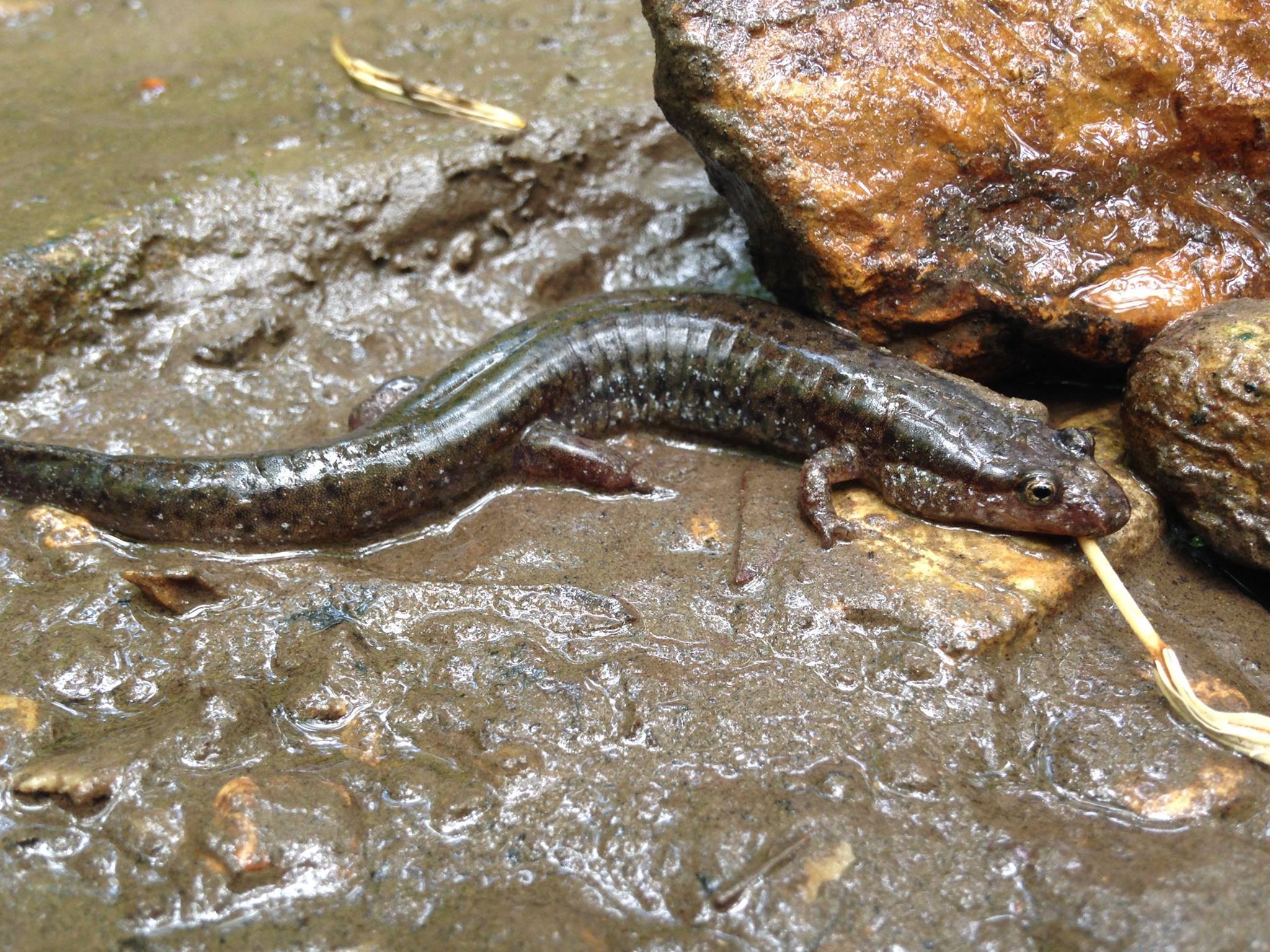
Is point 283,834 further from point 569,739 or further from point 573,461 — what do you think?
point 573,461

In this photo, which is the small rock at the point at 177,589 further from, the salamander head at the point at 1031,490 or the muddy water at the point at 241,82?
the salamander head at the point at 1031,490

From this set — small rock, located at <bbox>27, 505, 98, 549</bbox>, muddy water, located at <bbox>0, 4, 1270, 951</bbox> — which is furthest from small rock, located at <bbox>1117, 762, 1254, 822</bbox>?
small rock, located at <bbox>27, 505, 98, 549</bbox>

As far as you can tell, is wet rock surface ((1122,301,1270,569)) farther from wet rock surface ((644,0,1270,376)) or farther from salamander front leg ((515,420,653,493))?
salamander front leg ((515,420,653,493))

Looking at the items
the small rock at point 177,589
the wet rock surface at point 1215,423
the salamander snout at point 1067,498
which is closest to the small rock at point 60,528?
the small rock at point 177,589

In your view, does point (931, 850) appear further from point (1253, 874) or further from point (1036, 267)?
point (1036, 267)

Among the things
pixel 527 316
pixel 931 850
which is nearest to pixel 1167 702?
pixel 931 850

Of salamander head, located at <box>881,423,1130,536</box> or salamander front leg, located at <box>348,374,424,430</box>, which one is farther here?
salamander front leg, located at <box>348,374,424,430</box>
